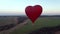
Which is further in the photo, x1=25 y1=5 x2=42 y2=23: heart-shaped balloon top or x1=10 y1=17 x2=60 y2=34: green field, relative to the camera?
x1=10 y1=17 x2=60 y2=34: green field

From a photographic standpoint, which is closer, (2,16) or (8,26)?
(2,16)

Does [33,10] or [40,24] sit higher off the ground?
[33,10]

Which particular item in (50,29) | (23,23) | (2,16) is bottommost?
(50,29)

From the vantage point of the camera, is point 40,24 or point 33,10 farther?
point 40,24

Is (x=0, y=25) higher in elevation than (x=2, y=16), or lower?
lower

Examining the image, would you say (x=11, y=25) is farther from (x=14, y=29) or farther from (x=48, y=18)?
(x=48, y=18)

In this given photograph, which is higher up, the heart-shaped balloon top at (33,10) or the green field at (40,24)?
the heart-shaped balloon top at (33,10)

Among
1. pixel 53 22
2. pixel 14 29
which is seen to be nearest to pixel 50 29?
pixel 53 22

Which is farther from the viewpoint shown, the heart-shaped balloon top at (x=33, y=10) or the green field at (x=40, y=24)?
the green field at (x=40, y=24)

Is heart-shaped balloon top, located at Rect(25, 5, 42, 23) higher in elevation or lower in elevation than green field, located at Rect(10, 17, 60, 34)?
higher

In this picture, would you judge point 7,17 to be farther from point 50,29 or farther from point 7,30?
point 50,29
